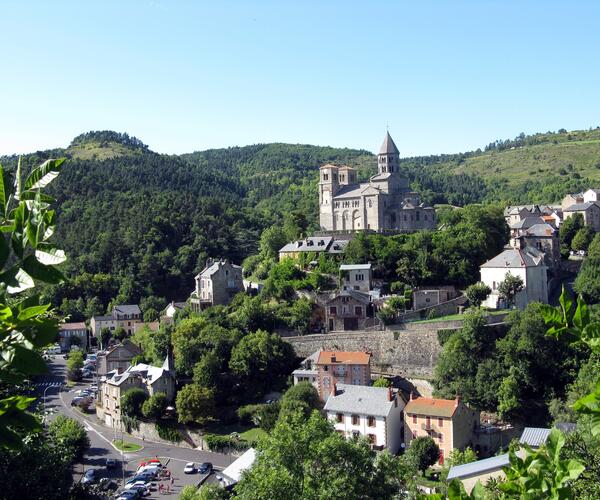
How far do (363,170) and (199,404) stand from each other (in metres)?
101

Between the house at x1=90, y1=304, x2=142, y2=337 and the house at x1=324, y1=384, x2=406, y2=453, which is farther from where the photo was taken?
the house at x1=90, y1=304, x2=142, y2=337

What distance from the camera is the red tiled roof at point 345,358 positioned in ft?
144

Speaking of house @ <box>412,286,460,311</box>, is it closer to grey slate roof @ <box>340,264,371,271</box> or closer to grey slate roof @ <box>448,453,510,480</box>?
grey slate roof @ <box>340,264,371,271</box>

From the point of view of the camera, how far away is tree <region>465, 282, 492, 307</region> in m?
47.3

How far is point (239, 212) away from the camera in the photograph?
95.6m

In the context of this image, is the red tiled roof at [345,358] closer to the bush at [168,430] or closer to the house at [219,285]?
the bush at [168,430]

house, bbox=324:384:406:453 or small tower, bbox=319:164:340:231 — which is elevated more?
small tower, bbox=319:164:340:231

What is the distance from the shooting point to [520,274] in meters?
46.7

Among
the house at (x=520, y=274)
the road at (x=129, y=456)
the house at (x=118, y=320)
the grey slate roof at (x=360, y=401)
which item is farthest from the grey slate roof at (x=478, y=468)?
the house at (x=118, y=320)

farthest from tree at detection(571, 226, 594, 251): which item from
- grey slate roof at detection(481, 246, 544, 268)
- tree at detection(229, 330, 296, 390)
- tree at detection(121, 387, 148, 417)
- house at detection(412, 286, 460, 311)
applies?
tree at detection(121, 387, 148, 417)

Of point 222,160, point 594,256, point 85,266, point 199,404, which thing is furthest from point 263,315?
point 222,160

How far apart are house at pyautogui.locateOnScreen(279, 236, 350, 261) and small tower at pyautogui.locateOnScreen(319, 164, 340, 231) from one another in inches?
296

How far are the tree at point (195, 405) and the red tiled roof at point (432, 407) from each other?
540 inches

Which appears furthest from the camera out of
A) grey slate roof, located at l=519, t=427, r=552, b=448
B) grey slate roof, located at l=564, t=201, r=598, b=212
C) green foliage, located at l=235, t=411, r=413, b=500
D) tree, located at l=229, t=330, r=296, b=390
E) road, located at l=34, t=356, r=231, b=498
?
grey slate roof, located at l=564, t=201, r=598, b=212
